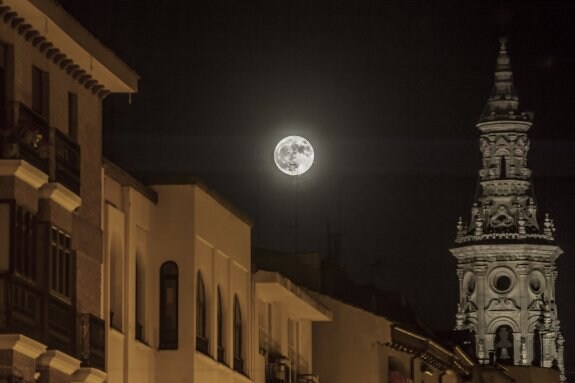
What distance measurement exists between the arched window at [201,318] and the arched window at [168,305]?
3.02 feet

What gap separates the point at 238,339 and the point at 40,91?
19570 mm

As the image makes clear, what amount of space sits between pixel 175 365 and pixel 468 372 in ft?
188

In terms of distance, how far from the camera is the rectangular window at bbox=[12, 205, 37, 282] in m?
46.7

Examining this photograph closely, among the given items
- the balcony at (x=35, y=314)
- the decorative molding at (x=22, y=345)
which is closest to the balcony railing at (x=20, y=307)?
the balcony at (x=35, y=314)

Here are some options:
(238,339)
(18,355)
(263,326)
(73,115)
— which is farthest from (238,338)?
(18,355)

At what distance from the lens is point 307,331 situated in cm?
8300

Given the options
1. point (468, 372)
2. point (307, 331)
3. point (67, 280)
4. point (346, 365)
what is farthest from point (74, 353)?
point (468, 372)

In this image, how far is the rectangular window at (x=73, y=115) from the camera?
52344mm

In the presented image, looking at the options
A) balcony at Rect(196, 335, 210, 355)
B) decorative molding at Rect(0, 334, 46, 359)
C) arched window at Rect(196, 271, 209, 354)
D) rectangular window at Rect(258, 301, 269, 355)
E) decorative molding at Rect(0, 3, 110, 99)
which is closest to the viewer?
decorative molding at Rect(0, 334, 46, 359)

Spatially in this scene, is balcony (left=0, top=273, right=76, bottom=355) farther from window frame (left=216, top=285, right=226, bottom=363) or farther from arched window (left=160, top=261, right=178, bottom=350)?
window frame (left=216, top=285, right=226, bottom=363)

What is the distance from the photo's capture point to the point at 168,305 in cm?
6097

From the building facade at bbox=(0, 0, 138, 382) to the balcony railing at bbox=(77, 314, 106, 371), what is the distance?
2 cm

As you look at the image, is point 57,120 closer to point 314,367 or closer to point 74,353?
point 74,353

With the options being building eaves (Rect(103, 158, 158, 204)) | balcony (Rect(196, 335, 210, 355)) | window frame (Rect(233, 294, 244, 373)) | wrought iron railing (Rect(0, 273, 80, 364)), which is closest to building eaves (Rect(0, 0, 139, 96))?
building eaves (Rect(103, 158, 158, 204))
